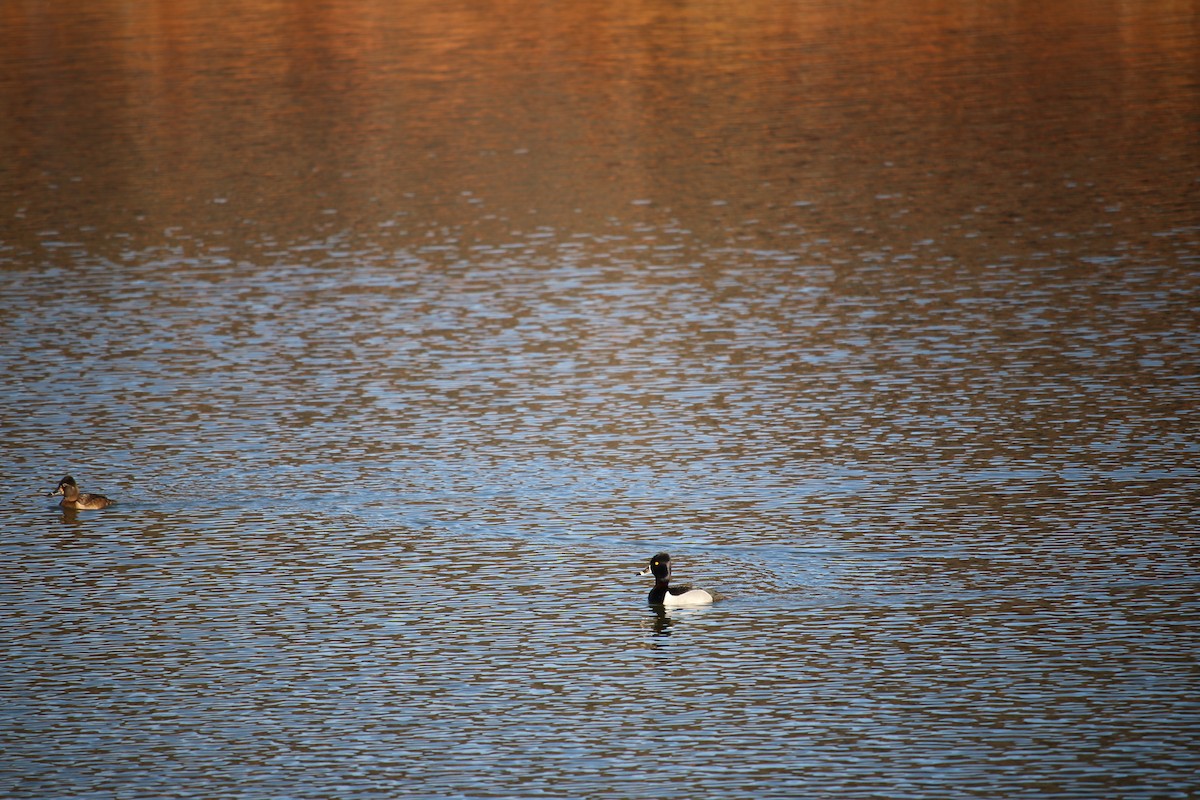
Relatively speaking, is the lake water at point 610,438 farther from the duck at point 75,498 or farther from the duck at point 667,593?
the duck at point 75,498

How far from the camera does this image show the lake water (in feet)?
55.8

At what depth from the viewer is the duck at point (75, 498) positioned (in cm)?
2384

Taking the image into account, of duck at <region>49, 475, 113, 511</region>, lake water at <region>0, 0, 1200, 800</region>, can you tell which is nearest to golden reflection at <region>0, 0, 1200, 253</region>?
lake water at <region>0, 0, 1200, 800</region>

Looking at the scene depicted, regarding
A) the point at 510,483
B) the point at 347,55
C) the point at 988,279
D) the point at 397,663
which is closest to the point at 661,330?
the point at 988,279

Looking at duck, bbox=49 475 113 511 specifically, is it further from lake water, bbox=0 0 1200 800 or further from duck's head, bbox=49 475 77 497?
lake water, bbox=0 0 1200 800

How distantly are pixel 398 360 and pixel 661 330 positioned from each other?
4471 millimetres

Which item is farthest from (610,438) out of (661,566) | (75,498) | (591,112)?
(591,112)

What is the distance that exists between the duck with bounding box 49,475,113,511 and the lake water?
32cm

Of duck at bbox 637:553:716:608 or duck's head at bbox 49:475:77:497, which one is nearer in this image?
duck at bbox 637:553:716:608

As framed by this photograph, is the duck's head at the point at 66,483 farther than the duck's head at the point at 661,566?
Yes

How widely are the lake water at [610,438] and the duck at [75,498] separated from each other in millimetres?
322

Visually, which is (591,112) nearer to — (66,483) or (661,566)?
(66,483)

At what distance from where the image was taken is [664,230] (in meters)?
40.2

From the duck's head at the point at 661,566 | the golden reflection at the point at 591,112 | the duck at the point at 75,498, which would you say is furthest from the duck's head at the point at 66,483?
the golden reflection at the point at 591,112
